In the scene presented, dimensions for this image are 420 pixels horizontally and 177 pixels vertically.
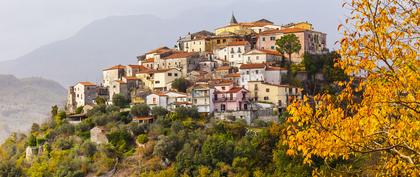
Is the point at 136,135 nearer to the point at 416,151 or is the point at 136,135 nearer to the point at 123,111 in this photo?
the point at 123,111

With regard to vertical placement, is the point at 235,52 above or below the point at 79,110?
above

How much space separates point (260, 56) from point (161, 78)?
9825 millimetres

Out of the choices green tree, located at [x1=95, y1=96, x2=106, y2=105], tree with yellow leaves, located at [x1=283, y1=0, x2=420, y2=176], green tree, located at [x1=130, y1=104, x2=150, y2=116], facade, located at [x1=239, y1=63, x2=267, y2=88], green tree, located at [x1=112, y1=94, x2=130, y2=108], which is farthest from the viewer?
green tree, located at [x1=95, y1=96, x2=106, y2=105]

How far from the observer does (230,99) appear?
4869cm

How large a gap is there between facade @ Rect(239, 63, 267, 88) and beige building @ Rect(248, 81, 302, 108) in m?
0.69

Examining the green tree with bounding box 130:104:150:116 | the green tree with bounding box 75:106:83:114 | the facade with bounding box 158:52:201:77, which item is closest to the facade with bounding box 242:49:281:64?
the facade with bounding box 158:52:201:77

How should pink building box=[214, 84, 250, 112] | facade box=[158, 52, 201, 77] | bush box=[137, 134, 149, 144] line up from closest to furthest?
bush box=[137, 134, 149, 144] < pink building box=[214, 84, 250, 112] < facade box=[158, 52, 201, 77]

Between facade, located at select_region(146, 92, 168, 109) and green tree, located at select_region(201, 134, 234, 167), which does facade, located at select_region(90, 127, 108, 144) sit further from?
green tree, located at select_region(201, 134, 234, 167)

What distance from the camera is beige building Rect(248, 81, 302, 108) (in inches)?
1925

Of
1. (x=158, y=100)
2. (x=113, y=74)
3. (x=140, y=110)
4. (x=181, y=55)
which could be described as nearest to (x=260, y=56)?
(x=181, y=55)

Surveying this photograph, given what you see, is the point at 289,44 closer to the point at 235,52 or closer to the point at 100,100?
the point at 235,52

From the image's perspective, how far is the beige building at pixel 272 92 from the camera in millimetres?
48906

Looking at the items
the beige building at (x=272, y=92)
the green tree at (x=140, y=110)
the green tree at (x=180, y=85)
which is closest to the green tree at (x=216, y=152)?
the beige building at (x=272, y=92)

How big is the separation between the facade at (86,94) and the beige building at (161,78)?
6.19 meters
